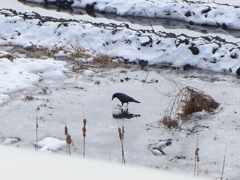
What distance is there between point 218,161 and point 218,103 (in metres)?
2.35

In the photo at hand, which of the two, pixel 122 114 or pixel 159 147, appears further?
pixel 122 114

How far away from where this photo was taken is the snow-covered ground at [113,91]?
5582 mm

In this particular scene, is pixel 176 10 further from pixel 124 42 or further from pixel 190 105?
pixel 190 105

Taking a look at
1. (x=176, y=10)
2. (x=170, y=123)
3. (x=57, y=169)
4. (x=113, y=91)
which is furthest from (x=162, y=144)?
(x=176, y=10)

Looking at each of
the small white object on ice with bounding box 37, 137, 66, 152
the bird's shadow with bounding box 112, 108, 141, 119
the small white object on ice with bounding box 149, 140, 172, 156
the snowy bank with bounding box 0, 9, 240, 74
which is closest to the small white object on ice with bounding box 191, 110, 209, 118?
the bird's shadow with bounding box 112, 108, 141, 119

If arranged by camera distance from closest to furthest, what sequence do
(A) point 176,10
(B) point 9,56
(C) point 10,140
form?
(C) point 10,140
(B) point 9,56
(A) point 176,10

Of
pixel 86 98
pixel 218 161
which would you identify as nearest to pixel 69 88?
pixel 86 98

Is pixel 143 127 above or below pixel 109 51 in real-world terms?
below

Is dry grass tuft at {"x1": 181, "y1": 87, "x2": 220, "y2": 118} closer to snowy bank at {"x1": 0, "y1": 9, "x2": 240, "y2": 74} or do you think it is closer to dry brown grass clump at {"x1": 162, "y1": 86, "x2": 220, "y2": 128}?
dry brown grass clump at {"x1": 162, "y1": 86, "x2": 220, "y2": 128}

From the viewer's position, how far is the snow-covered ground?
18.3ft

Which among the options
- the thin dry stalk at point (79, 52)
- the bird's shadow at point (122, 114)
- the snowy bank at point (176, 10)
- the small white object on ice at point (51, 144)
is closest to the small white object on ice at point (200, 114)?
the bird's shadow at point (122, 114)

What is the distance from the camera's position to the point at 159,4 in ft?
54.4

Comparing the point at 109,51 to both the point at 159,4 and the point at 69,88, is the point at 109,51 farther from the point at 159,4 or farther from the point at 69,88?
the point at 159,4

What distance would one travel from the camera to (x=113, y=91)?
825 cm
